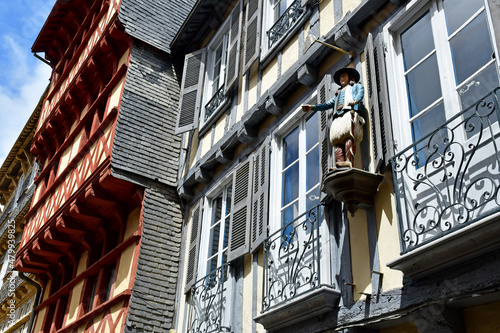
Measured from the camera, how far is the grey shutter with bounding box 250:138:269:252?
7105 millimetres

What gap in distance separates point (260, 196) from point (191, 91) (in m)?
4.00

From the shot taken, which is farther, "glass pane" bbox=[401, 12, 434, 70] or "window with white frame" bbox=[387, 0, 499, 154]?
"glass pane" bbox=[401, 12, 434, 70]

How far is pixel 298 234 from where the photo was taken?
6.42m

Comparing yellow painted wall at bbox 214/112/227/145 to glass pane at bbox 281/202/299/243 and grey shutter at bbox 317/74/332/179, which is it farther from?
grey shutter at bbox 317/74/332/179

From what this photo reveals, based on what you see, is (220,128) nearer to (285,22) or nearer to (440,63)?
Answer: (285,22)


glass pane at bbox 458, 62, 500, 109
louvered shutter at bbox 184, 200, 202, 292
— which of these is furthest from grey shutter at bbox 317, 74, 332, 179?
louvered shutter at bbox 184, 200, 202, 292

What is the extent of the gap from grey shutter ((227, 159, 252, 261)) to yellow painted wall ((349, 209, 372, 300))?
6.85ft

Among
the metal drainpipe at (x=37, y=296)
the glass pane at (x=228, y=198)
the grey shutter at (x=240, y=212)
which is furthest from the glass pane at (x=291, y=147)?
the metal drainpipe at (x=37, y=296)

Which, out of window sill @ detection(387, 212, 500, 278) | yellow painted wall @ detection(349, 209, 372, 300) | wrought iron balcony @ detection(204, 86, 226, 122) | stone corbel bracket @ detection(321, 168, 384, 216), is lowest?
window sill @ detection(387, 212, 500, 278)

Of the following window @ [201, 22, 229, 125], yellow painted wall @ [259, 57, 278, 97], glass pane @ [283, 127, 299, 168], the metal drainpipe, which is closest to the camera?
glass pane @ [283, 127, 299, 168]

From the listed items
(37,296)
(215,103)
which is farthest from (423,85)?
(37,296)

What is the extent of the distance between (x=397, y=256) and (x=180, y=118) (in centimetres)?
635

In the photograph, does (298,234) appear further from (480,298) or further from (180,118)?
(180,118)

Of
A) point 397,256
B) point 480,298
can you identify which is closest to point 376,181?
point 397,256
